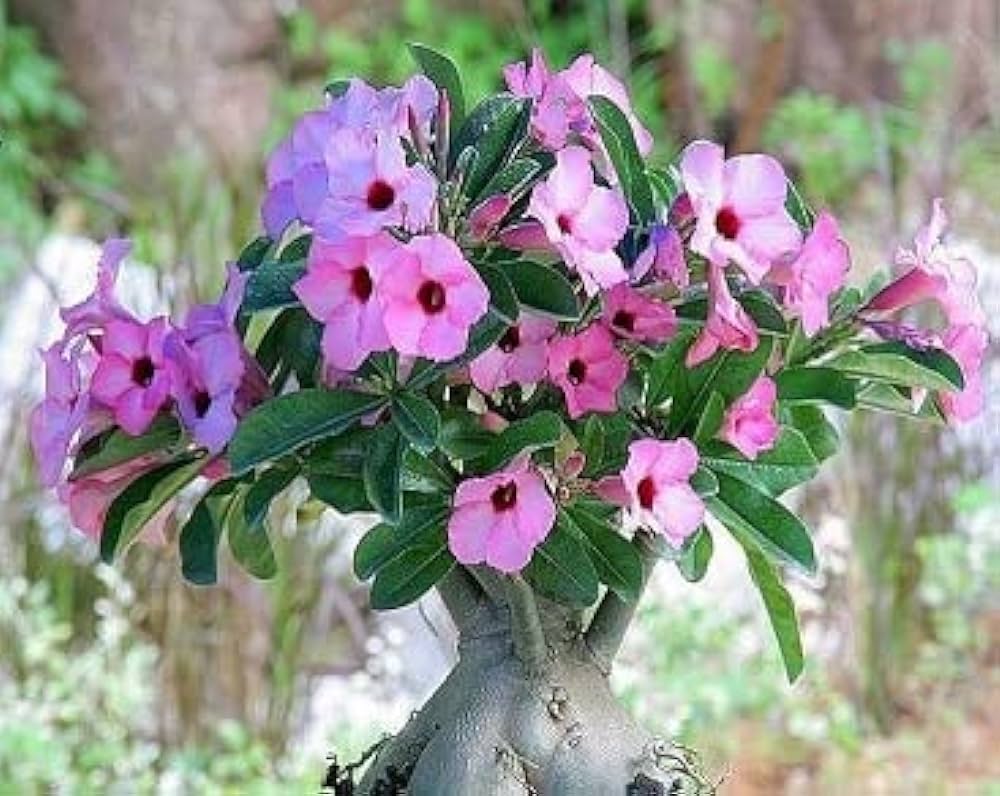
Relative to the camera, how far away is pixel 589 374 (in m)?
1.19

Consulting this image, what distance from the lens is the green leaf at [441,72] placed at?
4.17 feet

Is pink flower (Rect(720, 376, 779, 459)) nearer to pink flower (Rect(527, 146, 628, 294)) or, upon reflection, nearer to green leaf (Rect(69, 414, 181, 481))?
pink flower (Rect(527, 146, 628, 294))

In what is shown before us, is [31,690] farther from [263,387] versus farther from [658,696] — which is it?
[263,387]

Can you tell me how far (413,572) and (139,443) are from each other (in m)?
0.15

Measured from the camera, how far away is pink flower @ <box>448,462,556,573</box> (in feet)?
3.82

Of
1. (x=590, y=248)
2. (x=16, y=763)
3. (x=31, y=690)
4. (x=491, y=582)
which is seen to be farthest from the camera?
(x=31, y=690)

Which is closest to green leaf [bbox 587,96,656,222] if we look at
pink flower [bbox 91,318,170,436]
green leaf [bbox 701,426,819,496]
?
green leaf [bbox 701,426,819,496]

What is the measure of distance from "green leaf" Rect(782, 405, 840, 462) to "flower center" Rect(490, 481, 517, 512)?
0.22 meters

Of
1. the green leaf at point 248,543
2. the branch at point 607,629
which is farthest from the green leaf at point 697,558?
the green leaf at point 248,543

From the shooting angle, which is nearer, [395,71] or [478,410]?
[478,410]

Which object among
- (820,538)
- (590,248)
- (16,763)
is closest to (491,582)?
(590,248)

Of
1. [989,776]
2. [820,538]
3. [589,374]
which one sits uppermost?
[589,374]

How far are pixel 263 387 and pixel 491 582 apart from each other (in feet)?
0.52

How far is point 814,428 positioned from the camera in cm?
135
